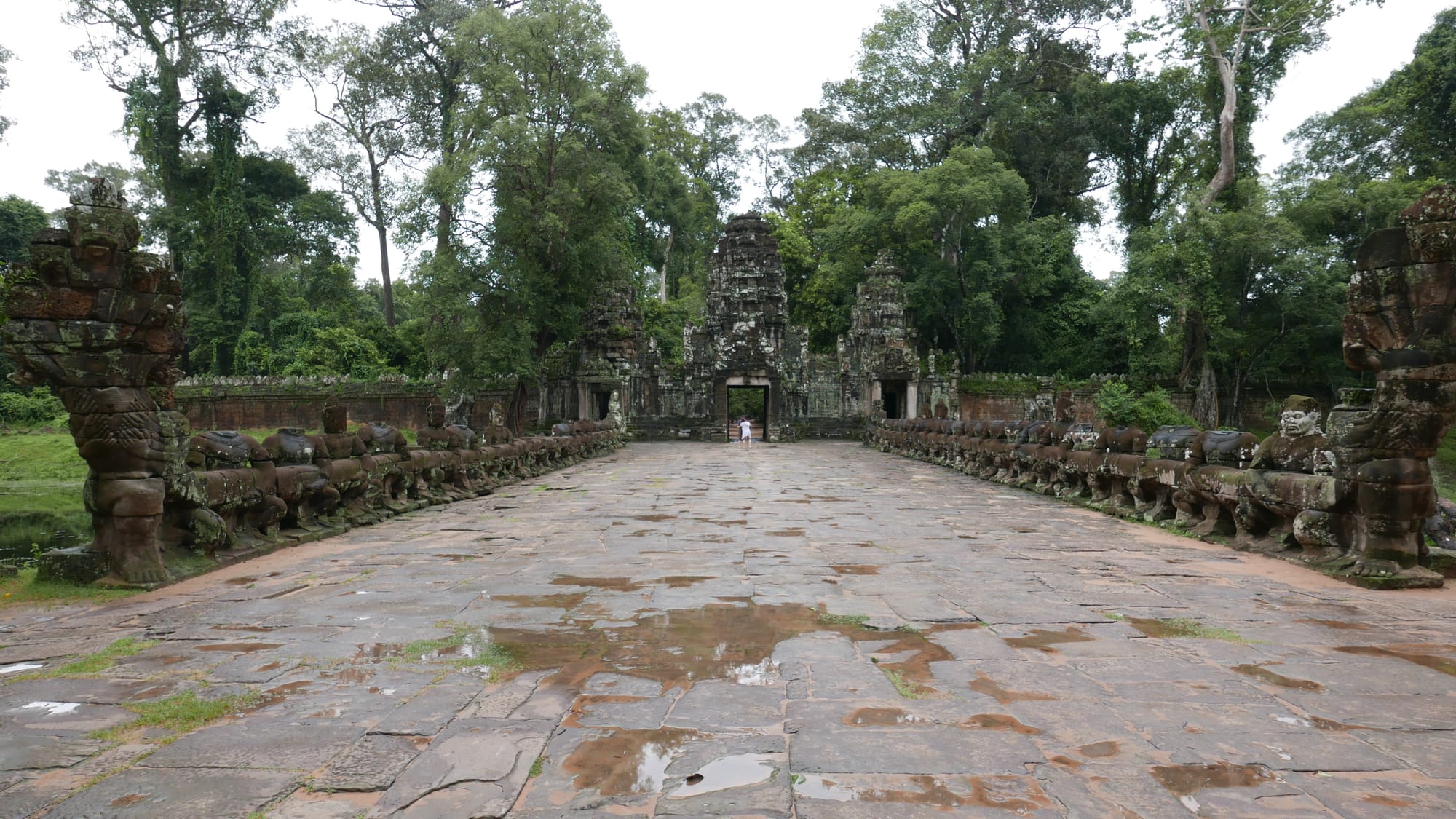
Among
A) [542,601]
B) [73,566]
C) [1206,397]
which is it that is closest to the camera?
[542,601]

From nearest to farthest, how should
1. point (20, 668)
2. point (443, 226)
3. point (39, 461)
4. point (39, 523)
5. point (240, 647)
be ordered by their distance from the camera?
point (20, 668)
point (240, 647)
point (39, 523)
point (39, 461)
point (443, 226)

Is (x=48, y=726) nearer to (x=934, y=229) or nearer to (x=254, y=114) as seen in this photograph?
(x=934, y=229)

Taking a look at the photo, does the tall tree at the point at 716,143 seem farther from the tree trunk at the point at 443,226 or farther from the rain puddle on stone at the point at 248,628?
the rain puddle on stone at the point at 248,628

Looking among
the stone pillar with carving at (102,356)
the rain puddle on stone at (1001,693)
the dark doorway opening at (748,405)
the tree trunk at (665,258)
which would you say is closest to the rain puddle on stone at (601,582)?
the rain puddle on stone at (1001,693)

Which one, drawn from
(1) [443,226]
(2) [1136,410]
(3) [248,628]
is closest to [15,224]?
(1) [443,226]

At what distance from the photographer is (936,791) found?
2438 millimetres

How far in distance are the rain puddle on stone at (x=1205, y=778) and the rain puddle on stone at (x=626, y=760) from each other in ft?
4.92

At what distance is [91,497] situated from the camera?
5355 millimetres

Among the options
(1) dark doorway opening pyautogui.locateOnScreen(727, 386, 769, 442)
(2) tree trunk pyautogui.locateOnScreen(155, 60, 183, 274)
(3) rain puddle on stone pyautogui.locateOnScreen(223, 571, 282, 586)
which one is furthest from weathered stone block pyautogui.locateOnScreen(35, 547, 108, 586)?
(2) tree trunk pyautogui.locateOnScreen(155, 60, 183, 274)

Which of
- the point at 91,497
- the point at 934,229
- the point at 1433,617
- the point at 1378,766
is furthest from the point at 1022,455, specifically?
the point at 934,229

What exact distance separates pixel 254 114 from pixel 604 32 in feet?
58.6

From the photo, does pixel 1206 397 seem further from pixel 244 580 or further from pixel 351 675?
pixel 351 675

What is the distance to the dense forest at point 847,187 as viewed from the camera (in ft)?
83.3

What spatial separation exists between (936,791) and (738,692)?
1.03m
